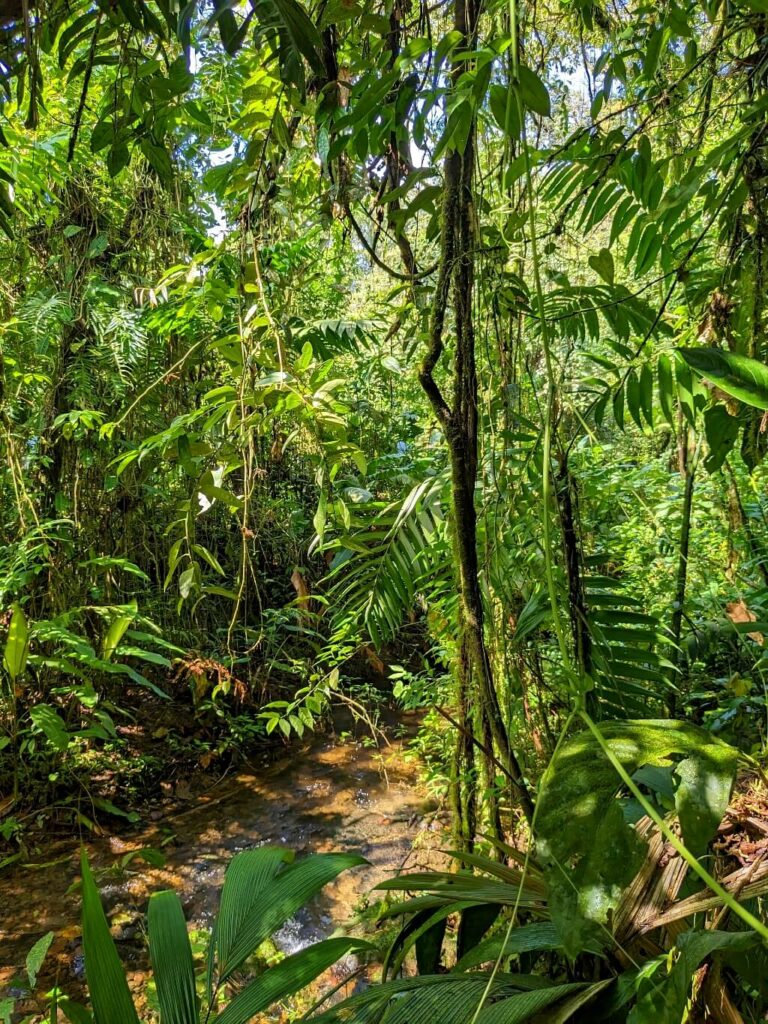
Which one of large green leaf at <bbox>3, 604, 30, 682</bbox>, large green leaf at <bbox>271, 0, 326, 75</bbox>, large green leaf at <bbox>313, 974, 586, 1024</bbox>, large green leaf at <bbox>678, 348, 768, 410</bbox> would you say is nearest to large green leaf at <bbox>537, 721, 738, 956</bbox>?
large green leaf at <bbox>313, 974, 586, 1024</bbox>

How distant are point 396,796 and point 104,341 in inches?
88.5

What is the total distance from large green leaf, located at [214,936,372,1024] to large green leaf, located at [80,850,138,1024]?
0.13 m

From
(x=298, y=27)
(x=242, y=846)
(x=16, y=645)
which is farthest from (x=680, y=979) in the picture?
(x=242, y=846)

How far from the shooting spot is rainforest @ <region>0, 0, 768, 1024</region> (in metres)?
0.73

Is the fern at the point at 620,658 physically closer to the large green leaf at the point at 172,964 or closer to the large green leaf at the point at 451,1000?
the large green leaf at the point at 451,1000

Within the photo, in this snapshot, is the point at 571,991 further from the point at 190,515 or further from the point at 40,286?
the point at 40,286

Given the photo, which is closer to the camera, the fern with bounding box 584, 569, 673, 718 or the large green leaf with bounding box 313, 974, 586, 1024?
Result: the large green leaf with bounding box 313, 974, 586, 1024

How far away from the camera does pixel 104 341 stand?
256 cm

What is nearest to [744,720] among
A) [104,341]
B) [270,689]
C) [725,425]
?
[725,425]

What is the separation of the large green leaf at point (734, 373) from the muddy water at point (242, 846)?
135 cm

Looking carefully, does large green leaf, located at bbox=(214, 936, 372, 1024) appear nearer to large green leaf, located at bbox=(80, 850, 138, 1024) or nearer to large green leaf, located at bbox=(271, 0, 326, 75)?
large green leaf, located at bbox=(80, 850, 138, 1024)

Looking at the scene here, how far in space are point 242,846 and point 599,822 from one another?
2.12 meters

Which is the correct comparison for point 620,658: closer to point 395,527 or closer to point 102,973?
point 395,527

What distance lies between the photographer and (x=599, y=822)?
1.88ft
